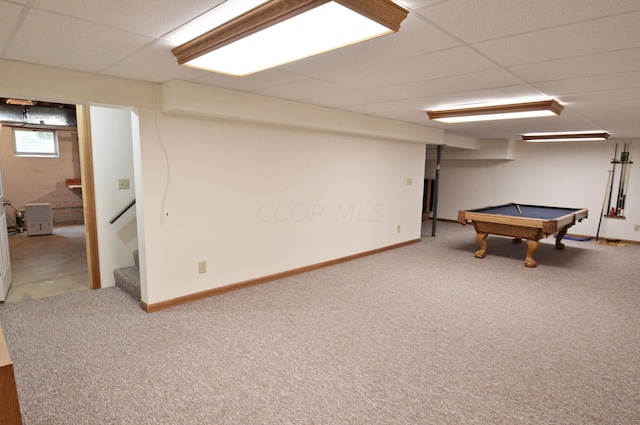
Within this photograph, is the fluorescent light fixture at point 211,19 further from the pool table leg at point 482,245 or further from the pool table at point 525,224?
the pool table leg at point 482,245

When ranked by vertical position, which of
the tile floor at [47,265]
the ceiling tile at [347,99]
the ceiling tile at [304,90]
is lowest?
the tile floor at [47,265]

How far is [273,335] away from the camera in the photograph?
287cm

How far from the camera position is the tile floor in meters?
3.84

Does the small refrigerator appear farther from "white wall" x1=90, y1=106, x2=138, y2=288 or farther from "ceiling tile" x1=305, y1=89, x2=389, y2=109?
"ceiling tile" x1=305, y1=89, x2=389, y2=109

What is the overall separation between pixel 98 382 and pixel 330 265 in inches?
122

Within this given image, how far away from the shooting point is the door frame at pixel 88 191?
146 inches

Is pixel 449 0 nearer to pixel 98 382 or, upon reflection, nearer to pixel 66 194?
pixel 98 382

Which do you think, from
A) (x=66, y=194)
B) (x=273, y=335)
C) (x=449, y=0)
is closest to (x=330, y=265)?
(x=273, y=335)

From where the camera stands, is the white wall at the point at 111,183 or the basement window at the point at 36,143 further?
the basement window at the point at 36,143

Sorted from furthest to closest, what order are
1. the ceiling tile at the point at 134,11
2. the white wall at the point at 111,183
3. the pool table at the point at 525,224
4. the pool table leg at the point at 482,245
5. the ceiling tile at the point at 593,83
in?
the pool table leg at the point at 482,245 < the pool table at the point at 525,224 < the white wall at the point at 111,183 < the ceiling tile at the point at 593,83 < the ceiling tile at the point at 134,11

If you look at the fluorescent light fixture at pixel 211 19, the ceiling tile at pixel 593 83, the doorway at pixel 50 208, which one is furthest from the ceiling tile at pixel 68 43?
the ceiling tile at pixel 593 83

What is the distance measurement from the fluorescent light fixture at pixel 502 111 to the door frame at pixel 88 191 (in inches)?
152

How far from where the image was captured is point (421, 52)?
2.10m

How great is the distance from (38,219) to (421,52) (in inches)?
307
